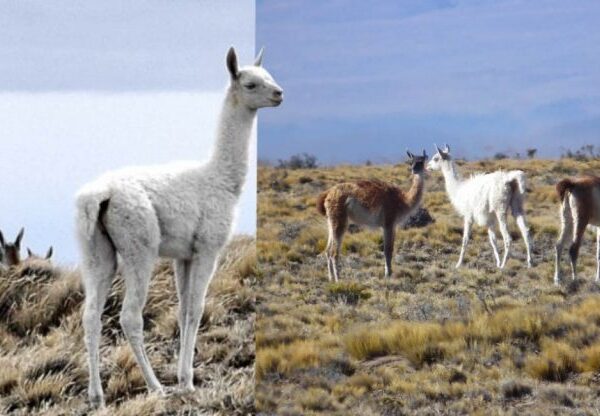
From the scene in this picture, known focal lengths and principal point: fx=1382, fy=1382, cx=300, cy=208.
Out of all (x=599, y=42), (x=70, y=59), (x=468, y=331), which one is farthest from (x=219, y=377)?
(x=599, y=42)

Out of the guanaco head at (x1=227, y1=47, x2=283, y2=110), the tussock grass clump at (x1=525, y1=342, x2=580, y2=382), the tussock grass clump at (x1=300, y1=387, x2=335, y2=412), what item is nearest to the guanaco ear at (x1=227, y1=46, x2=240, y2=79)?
the guanaco head at (x1=227, y1=47, x2=283, y2=110)

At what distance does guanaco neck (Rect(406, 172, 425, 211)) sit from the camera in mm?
9523

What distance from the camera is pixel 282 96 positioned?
8.74 meters

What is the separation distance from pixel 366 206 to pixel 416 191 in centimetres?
36

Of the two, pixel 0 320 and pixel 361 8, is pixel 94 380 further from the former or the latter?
pixel 361 8

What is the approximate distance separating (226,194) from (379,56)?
5.47 feet

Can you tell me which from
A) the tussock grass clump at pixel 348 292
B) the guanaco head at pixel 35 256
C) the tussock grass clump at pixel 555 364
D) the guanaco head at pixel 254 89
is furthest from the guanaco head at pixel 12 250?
the tussock grass clump at pixel 555 364

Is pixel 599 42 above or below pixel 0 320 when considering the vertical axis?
above

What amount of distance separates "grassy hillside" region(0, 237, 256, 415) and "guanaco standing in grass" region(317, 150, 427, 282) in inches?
30.1

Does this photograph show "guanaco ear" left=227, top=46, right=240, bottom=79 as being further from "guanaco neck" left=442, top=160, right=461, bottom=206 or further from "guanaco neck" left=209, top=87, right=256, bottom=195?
"guanaco neck" left=442, top=160, right=461, bottom=206

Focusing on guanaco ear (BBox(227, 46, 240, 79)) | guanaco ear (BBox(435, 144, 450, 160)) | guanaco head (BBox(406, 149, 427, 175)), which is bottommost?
guanaco head (BBox(406, 149, 427, 175))

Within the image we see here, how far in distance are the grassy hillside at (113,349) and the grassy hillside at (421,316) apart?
0.25 meters

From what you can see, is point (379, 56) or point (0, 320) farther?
point (379, 56)

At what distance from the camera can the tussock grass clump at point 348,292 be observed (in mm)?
9391
